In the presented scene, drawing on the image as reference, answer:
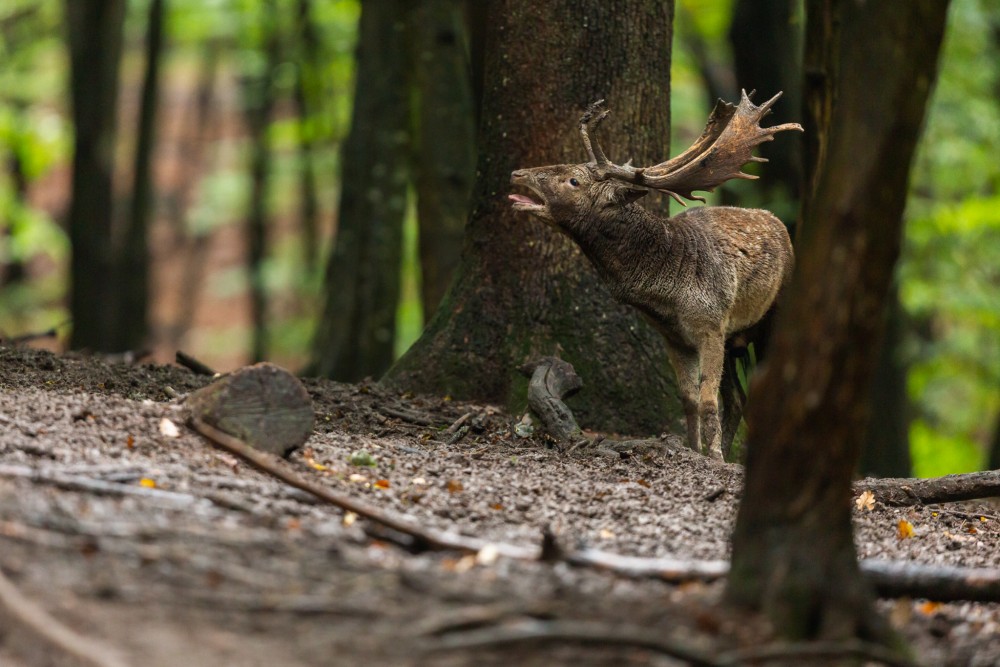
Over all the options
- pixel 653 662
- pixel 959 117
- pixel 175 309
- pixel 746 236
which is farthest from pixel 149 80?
pixel 175 309

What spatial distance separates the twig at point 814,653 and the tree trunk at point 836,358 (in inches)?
4.7

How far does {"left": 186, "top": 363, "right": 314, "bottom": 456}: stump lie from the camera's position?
6738mm

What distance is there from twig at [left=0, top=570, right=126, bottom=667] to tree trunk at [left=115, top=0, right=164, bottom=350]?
16553 mm

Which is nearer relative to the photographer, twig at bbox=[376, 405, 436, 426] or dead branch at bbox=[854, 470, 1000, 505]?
dead branch at bbox=[854, 470, 1000, 505]

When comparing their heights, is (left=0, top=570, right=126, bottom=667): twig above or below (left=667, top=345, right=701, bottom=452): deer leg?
below

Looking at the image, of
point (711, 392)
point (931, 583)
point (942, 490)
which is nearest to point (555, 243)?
point (711, 392)

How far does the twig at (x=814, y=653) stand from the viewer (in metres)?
4.34

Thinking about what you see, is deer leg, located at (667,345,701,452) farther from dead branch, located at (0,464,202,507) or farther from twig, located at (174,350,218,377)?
dead branch, located at (0,464,202,507)

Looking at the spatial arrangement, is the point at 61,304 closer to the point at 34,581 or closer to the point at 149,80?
the point at 149,80

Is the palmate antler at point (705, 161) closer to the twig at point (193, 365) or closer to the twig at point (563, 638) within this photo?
the twig at point (193, 365)

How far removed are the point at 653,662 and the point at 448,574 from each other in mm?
1045

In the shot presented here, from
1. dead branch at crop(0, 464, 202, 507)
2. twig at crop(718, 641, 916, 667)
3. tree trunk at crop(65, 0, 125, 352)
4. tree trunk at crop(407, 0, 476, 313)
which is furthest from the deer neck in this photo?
tree trunk at crop(65, 0, 125, 352)

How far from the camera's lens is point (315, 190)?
88.3 feet

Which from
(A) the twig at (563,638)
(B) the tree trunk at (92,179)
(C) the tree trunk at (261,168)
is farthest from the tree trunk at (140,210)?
(A) the twig at (563,638)
